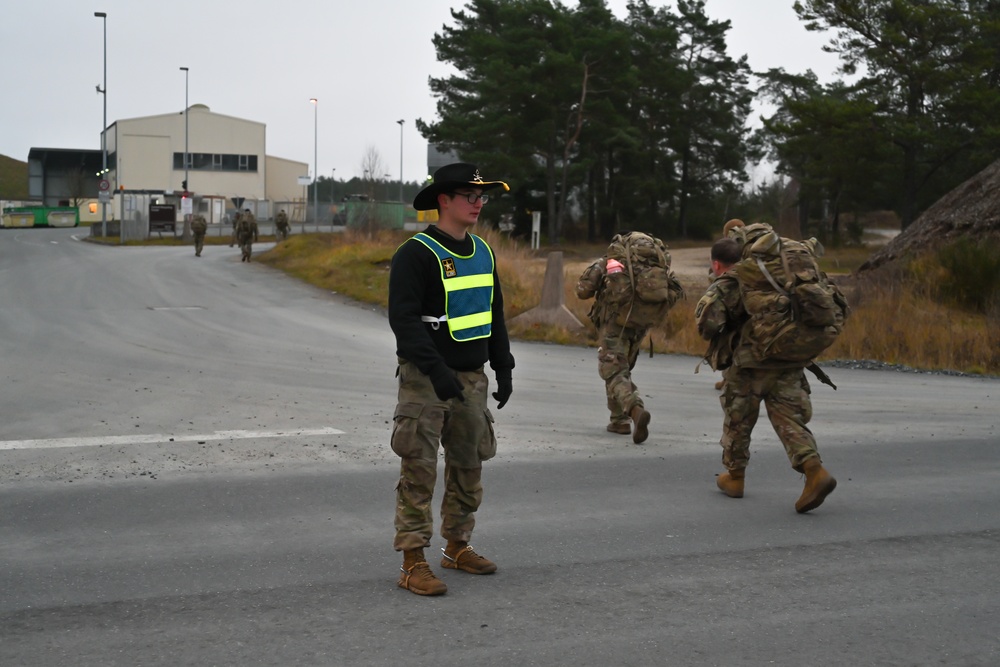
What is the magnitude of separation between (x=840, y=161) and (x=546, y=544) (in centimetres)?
4222

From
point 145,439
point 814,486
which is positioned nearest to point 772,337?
point 814,486

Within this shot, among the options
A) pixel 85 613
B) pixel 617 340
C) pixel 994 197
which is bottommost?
pixel 85 613

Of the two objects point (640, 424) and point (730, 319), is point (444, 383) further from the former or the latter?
point (640, 424)

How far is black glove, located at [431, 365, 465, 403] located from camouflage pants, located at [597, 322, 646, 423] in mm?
4403

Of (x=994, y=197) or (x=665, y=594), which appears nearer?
(x=665, y=594)

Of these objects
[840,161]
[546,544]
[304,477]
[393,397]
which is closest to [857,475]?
[546,544]

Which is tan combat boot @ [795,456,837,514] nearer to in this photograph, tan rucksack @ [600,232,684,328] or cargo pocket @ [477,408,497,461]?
cargo pocket @ [477,408,497,461]

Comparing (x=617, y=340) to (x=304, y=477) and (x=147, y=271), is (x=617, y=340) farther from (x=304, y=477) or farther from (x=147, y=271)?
(x=147, y=271)

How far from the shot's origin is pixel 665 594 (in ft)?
17.1

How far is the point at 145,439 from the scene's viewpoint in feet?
28.4

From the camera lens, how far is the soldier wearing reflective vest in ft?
16.6

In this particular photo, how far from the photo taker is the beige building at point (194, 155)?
83.0 m

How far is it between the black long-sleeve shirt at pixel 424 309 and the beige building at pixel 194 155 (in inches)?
3084

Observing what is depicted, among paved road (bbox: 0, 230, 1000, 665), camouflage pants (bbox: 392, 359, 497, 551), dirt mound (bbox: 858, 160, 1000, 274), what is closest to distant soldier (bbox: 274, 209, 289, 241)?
dirt mound (bbox: 858, 160, 1000, 274)
